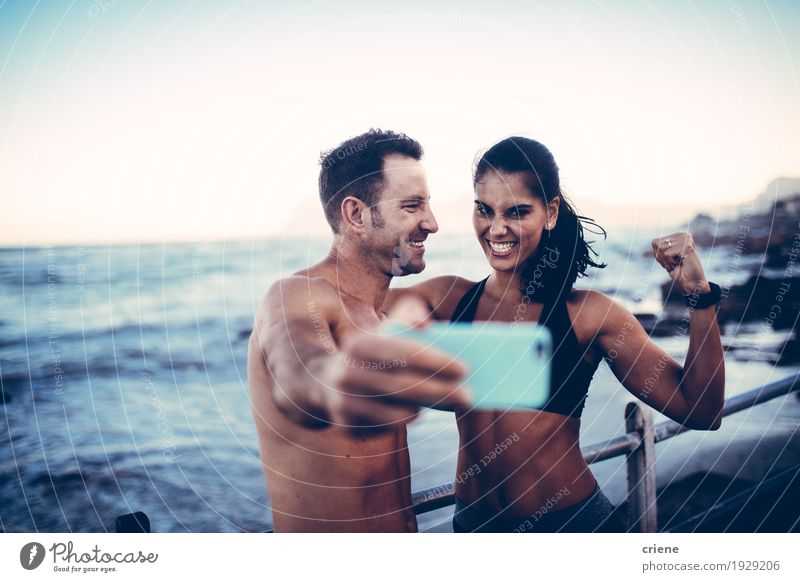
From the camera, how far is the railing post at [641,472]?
54.0 inches

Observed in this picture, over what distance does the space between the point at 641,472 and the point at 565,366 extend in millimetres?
323

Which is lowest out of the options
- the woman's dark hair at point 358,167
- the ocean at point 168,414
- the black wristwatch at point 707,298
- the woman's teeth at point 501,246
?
the ocean at point 168,414

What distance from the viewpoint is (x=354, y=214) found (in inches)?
50.8

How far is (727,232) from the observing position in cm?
184

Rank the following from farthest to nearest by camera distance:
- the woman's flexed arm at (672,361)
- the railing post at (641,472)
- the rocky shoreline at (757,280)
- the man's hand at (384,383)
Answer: the rocky shoreline at (757,280) → the railing post at (641,472) → the woman's flexed arm at (672,361) → the man's hand at (384,383)

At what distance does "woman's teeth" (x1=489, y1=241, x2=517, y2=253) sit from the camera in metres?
1.30

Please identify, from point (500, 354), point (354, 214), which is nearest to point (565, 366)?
point (500, 354)

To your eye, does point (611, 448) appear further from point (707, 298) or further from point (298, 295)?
point (298, 295)

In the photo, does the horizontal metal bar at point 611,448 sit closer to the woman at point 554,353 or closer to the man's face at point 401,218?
the woman at point 554,353

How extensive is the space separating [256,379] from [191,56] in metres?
0.73

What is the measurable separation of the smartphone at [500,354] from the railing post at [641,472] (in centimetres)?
22

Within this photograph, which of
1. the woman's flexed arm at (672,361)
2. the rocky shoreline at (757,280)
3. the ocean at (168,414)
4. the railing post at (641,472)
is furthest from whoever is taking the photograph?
the ocean at (168,414)

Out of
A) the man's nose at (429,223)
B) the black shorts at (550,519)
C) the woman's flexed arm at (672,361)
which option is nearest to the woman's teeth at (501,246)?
the man's nose at (429,223)

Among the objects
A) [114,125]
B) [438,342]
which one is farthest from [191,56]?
[438,342]
